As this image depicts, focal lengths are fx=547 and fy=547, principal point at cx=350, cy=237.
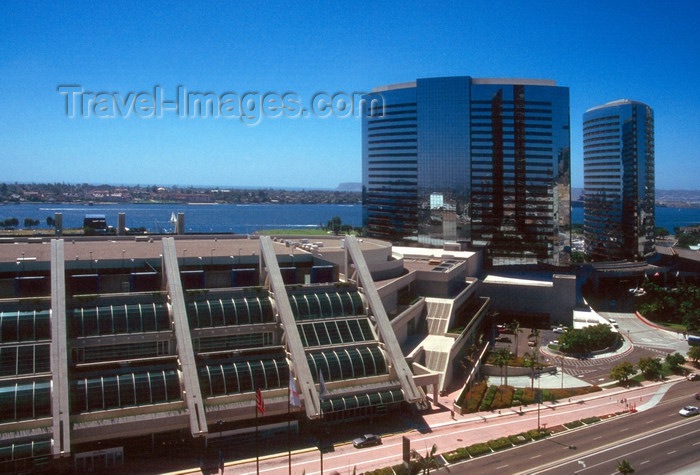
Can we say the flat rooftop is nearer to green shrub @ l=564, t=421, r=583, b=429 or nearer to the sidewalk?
the sidewalk

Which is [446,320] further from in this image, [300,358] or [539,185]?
[539,185]

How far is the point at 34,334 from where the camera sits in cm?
5022

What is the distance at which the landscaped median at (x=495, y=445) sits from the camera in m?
45.0

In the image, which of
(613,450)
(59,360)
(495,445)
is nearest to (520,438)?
(495,445)

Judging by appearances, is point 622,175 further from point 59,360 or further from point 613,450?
point 59,360

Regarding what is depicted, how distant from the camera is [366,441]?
50812 millimetres

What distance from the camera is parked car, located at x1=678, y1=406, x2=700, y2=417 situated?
60.1 metres

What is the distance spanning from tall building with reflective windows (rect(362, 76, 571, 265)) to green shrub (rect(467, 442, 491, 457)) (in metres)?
86.2

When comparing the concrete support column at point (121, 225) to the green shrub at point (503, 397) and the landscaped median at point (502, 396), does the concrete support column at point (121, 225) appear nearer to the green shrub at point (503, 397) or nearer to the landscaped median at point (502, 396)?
the landscaped median at point (502, 396)

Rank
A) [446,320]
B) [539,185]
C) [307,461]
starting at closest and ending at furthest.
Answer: [307,461]
[446,320]
[539,185]

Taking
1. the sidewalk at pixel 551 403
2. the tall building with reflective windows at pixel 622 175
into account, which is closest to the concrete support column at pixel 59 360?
the sidewalk at pixel 551 403

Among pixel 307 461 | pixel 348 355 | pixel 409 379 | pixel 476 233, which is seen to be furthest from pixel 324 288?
pixel 476 233

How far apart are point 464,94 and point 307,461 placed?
105 metres

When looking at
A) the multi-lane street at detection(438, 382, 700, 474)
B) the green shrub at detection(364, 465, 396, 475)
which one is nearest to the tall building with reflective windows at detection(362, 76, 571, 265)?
the multi-lane street at detection(438, 382, 700, 474)
